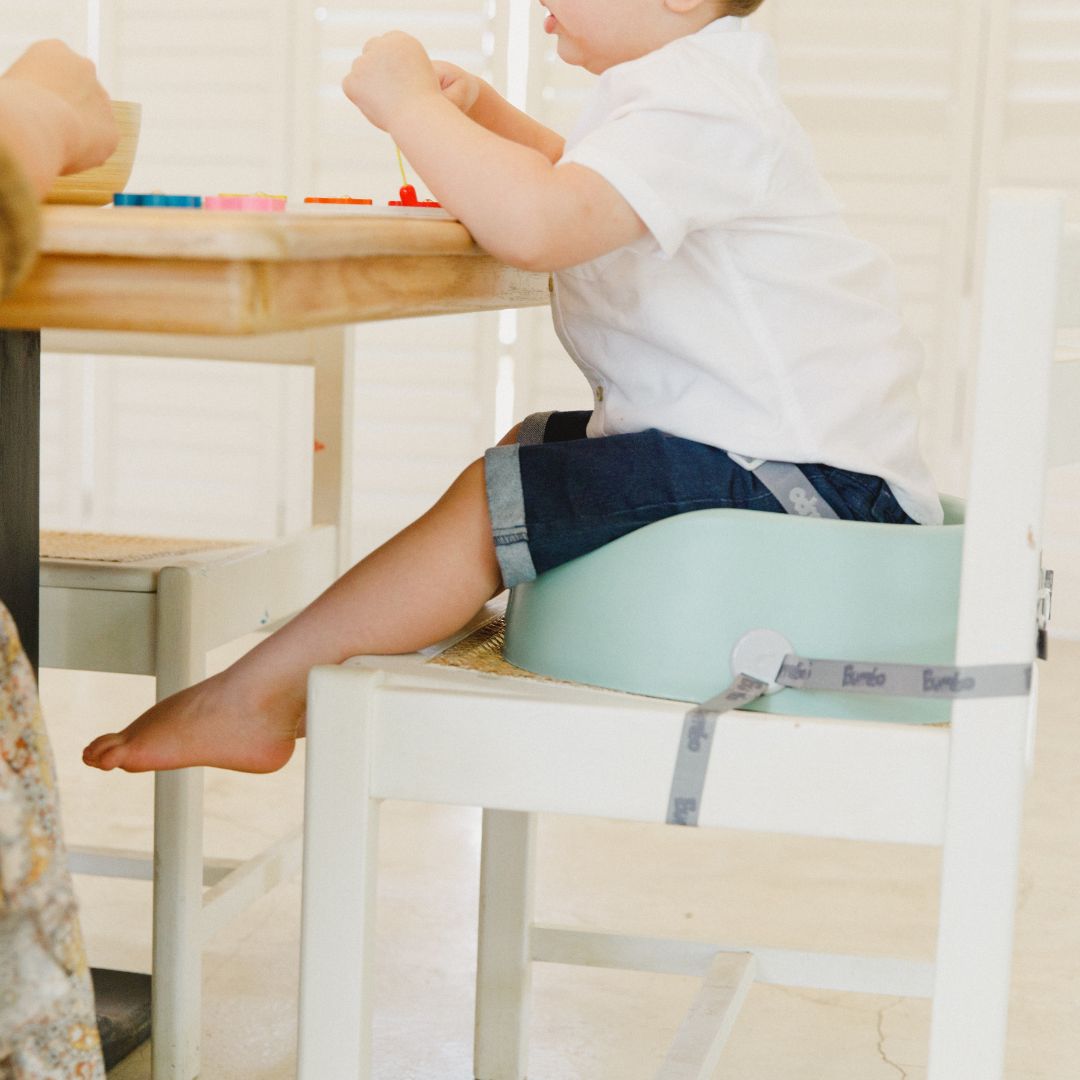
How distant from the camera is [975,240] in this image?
3.07 metres

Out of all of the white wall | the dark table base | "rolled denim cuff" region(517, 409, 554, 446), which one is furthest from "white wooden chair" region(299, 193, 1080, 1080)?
the white wall

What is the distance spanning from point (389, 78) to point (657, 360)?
22 centimetres

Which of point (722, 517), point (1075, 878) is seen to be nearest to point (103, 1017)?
point (722, 517)

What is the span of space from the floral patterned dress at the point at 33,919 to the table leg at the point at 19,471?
0.40 meters

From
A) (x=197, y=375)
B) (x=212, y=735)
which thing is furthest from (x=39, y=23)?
(x=212, y=735)

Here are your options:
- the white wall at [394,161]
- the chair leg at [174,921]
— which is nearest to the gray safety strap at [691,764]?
the chair leg at [174,921]

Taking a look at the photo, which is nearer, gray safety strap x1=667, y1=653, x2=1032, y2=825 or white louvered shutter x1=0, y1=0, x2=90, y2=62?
gray safety strap x1=667, y1=653, x2=1032, y2=825

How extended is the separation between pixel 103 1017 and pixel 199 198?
798 millimetres

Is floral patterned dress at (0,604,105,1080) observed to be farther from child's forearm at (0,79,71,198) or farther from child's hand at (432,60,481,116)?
child's hand at (432,60,481,116)

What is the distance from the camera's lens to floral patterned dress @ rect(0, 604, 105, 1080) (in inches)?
23.2

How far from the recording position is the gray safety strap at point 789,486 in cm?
90

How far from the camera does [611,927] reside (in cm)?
162

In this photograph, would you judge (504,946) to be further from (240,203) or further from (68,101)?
(68,101)

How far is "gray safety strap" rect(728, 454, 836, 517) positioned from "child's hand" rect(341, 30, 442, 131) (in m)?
0.27
